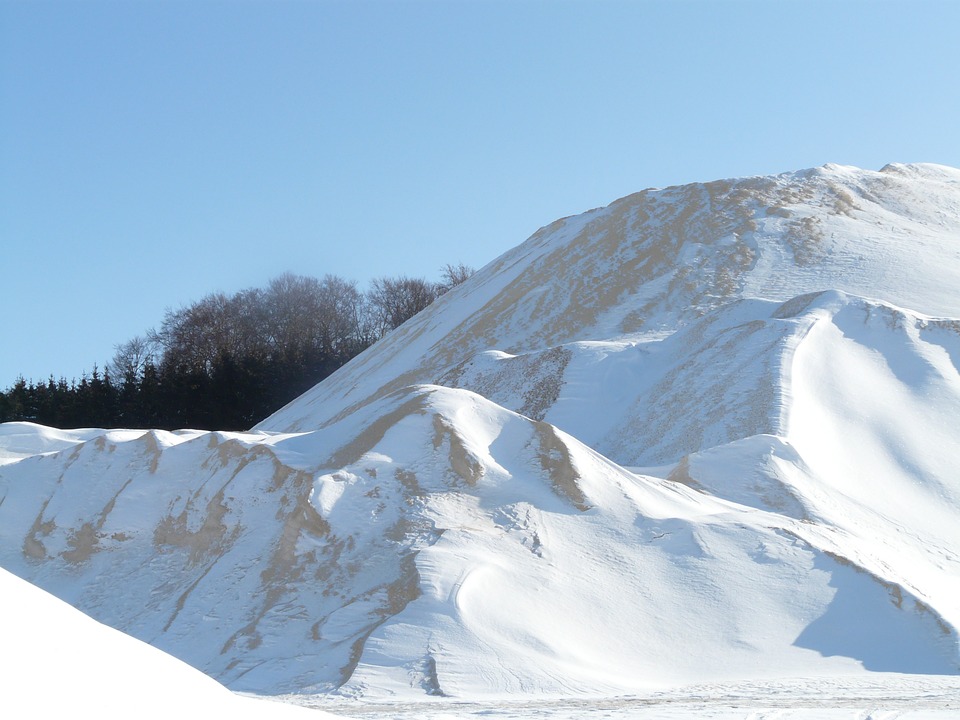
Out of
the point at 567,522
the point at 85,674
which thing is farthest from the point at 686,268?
the point at 85,674

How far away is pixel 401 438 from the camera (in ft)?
49.8

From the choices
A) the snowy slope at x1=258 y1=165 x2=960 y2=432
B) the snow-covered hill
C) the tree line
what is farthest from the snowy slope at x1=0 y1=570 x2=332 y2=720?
the tree line

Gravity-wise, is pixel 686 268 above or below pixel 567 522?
above

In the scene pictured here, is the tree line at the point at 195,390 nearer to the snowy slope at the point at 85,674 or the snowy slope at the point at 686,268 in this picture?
the snowy slope at the point at 686,268

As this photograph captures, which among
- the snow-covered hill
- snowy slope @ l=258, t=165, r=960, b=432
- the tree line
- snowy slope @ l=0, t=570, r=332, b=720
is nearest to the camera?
snowy slope @ l=0, t=570, r=332, b=720

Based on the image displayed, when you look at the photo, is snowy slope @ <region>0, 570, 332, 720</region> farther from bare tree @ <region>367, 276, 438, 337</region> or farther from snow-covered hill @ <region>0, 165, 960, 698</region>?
bare tree @ <region>367, 276, 438, 337</region>

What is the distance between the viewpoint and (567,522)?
44.3 ft

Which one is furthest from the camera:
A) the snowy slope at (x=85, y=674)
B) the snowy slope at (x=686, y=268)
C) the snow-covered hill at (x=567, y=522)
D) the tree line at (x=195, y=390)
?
the tree line at (x=195, y=390)

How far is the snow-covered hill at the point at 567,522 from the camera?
442 inches

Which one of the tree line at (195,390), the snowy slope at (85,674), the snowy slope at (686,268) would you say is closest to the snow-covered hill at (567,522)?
the snowy slope at (686,268)

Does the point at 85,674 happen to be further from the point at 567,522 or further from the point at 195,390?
the point at 195,390

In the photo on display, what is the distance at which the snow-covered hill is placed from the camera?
11.2 meters

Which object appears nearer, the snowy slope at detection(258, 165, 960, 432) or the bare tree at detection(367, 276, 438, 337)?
the snowy slope at detection(258, 165, 960, 432)

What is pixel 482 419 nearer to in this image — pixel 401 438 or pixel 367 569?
pixel 401 438
